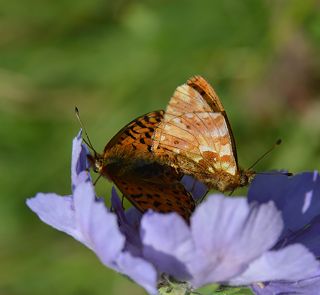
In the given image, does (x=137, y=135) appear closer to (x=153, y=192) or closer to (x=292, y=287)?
(x=153, y=192)

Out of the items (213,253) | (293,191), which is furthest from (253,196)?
(213,253)

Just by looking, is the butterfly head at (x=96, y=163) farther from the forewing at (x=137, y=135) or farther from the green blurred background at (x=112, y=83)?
the green blurred background at (x=112, y=83)

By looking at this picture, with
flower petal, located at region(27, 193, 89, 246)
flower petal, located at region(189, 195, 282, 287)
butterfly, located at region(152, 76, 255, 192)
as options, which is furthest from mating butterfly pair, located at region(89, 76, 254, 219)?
flower petal, located at region(189, 195, 282, 287)

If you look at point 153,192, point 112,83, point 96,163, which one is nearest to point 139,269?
point 153,192

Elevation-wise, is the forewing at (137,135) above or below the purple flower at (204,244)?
above

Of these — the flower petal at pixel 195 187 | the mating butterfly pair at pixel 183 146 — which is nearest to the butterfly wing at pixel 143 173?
the mating butterfly pair at pixel 183 146

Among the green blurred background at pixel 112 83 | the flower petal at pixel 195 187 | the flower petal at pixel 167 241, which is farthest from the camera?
the green blurred background at pixel 112 83
